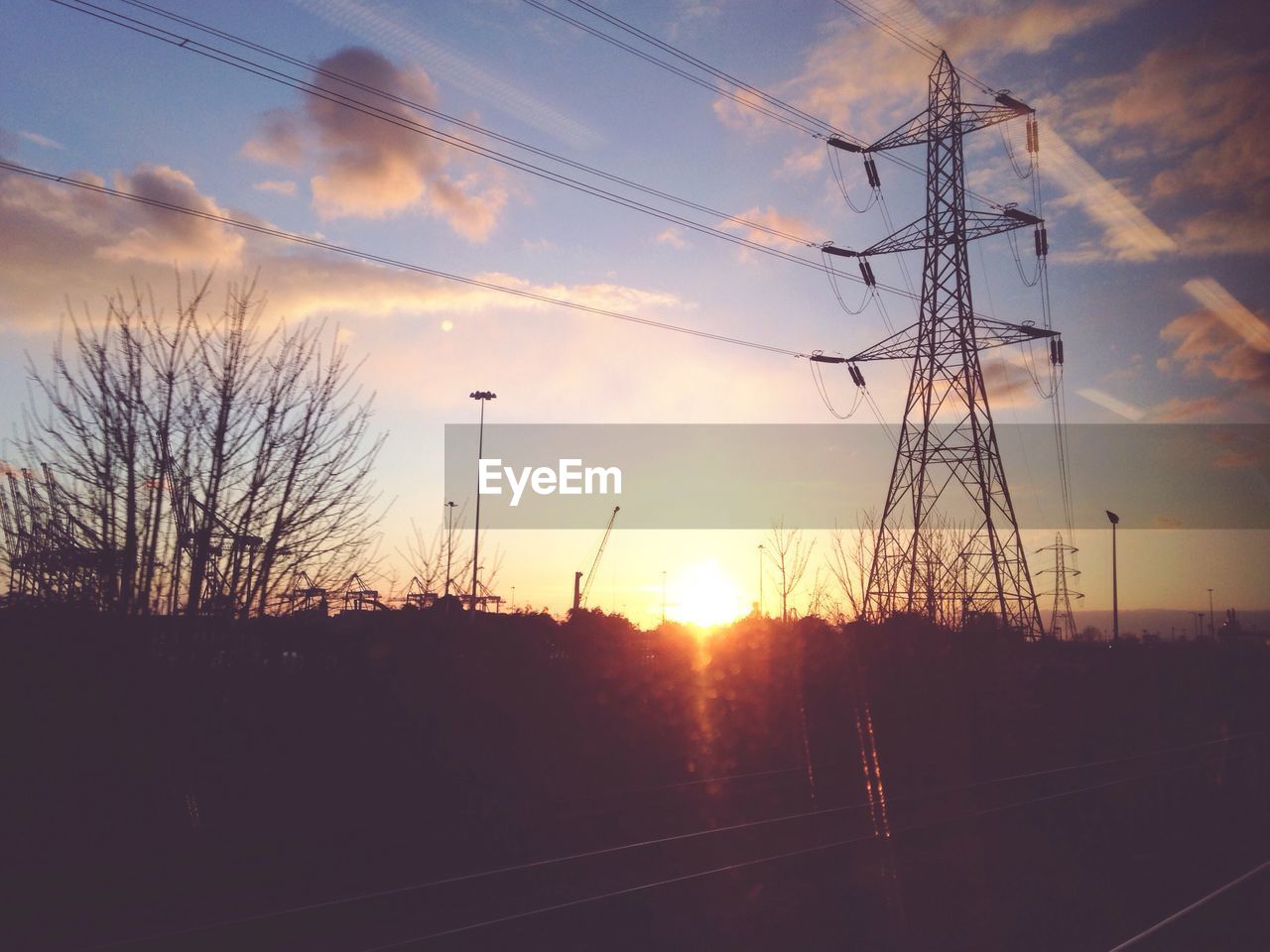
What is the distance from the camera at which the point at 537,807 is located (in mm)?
17969

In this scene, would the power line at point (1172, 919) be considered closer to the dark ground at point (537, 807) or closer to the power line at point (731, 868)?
the dark ground at point (537, 807)

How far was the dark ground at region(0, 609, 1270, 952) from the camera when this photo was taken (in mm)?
10258

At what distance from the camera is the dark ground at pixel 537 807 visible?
1026 centimetres

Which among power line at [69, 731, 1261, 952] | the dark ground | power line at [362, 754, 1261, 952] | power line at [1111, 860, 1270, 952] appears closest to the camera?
power line at [1111, 860, 1270, 952]

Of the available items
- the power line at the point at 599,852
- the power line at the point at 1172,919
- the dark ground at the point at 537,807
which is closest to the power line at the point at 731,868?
the dark ground at the point at 537,807

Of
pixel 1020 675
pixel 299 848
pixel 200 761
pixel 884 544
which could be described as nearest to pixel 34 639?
pixel 200 761

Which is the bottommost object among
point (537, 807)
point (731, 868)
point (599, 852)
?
point (537, 807)

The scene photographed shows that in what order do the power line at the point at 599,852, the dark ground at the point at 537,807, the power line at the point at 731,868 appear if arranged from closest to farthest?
the power line at the point at 731,868 < the power line at the point at 599,852 < the dark ground at the point at 537,807

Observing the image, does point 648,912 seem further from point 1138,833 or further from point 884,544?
point 884,544

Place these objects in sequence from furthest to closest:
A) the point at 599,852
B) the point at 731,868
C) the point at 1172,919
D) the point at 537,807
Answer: the point at 537,807 < the point at 599,852 < the point at 731,868 < the point at 1172,919

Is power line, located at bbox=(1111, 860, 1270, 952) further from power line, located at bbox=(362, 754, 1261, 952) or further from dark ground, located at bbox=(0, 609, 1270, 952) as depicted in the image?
power line, located at bbox=(362, 754, 1261, 952)

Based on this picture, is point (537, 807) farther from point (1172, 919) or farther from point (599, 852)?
point (1172, 919)

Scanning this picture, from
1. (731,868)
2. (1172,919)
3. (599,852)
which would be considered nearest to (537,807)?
(599,852)

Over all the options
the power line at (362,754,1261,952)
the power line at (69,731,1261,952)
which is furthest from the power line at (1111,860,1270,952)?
the power line at (69,731,1261,952)
